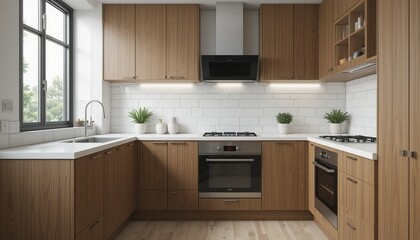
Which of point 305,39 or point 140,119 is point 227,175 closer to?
point 140,119

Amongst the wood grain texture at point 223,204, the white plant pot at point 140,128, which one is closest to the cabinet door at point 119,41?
the white plant pot at point 140,128

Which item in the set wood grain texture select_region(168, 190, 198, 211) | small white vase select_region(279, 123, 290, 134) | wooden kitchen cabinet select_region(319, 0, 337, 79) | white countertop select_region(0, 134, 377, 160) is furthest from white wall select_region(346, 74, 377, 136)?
wood grain texture select_region(168, 190, 198, 211)

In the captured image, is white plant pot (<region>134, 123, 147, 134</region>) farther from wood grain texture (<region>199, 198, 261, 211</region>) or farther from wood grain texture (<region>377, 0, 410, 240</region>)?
wood grain texture (<region>377, 0, 410, 240</region>)

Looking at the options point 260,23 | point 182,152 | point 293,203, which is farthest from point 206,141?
point 260,23

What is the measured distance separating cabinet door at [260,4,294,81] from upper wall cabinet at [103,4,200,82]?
0.80m

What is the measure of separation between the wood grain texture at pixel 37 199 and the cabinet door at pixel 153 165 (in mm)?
1518

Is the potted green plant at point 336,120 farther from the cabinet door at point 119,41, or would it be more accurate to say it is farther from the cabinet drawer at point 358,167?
the cabinet door at point 119,41

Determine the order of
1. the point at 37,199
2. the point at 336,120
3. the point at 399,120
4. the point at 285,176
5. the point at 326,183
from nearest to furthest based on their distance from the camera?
the point at 399,120 → the point at 37,199 → the point at 326,183 → the point at 285,176 → the point at 336,120

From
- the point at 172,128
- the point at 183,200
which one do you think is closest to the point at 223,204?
the point at 183,200

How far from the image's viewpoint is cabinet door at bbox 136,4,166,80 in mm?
3848

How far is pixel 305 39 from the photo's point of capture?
3.84 m

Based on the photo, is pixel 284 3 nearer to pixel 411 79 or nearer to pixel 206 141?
pixel 206 141

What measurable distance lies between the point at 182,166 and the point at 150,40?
1546mm

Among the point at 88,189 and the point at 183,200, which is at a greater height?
the point at 88,189
